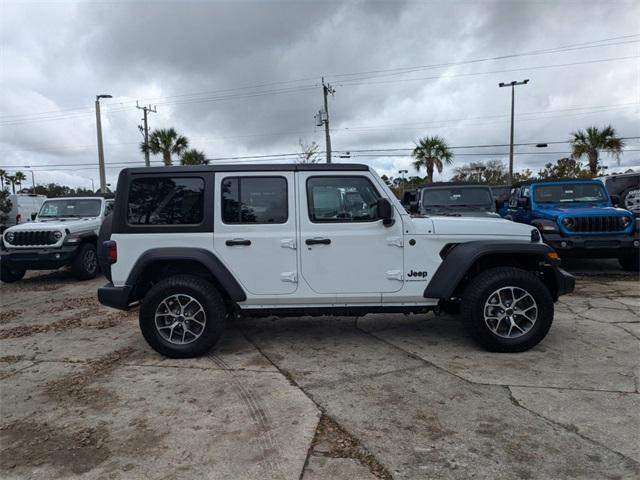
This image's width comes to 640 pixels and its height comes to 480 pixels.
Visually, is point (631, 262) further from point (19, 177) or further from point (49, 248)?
point (19, 177)

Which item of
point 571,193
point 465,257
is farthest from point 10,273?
point 571,193

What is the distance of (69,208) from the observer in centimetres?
1039

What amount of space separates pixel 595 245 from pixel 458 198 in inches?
106

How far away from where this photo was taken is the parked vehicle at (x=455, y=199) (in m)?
9.20

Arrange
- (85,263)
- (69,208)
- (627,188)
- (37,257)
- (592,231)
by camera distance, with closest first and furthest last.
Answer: (592,231) < (37,257) < (85,263) < (69,208) < (627,188)

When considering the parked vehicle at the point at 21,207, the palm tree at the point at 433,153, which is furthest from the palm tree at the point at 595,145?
the parked vehicle at the point at 21,207

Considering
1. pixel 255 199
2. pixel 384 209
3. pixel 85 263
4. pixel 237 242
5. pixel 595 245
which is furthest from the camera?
pixel 85 263

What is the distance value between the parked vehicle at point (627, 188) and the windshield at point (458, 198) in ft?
23.1

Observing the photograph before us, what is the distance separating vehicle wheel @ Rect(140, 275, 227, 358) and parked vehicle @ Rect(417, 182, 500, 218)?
6.06 m

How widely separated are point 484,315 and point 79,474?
3.41 m

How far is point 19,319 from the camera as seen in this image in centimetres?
617

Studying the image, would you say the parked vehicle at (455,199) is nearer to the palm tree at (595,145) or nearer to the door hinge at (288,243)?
the door hinge at (288,243)

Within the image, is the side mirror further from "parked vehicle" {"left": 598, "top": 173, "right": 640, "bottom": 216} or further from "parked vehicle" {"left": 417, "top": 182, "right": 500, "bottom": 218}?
"parked vehicle" {"left": 598, "top": 173, "right": 640, "bottom": 216}

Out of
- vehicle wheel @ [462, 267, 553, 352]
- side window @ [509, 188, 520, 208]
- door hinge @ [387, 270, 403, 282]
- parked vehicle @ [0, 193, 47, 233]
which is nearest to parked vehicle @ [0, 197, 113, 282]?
door hinge @ [387, 270, 403, 282]
